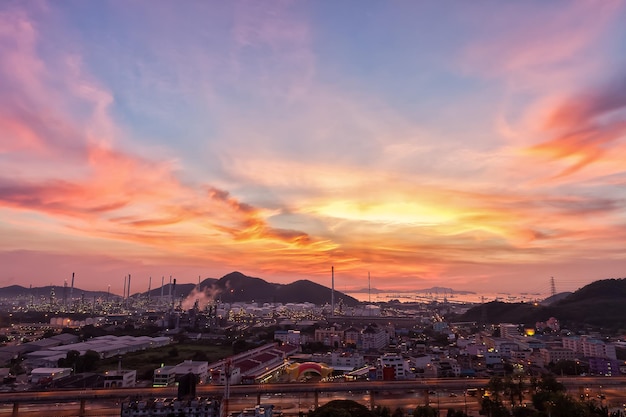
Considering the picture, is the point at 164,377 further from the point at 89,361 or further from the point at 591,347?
the point at 591,347

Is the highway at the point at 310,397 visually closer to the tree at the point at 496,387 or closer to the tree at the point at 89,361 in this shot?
the tree at the point at 496,387

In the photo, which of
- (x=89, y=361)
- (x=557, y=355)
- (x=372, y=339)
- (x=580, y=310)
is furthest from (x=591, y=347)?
(x=89, y=361)

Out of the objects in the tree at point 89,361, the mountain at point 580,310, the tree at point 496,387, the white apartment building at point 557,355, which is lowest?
the tree at point 89,361

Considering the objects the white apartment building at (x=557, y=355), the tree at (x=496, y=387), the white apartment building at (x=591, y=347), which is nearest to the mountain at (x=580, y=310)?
the white apartment building at (x=591, y=347)

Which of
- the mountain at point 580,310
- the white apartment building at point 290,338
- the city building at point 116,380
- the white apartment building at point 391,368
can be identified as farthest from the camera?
the mountain at point 580,310

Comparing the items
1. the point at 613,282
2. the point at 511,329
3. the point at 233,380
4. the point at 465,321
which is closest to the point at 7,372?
the point at 233,380

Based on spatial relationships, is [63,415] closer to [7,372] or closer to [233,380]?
[233,380]

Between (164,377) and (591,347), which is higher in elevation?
(591,347)

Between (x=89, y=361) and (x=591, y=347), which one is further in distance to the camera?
(x=591, y=347)

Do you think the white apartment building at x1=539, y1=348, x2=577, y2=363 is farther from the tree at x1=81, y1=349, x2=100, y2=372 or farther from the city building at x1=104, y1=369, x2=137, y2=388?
the tree at x1=81, y1=349, x2=100, y2=372
